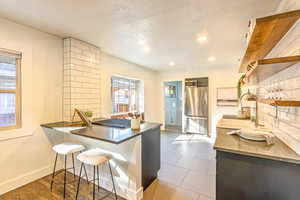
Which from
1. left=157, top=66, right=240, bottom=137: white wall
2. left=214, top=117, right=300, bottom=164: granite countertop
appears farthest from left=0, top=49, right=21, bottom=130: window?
left=157, top=66, right=240, bottom=137: white wall

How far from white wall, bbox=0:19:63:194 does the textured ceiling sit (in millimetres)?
220

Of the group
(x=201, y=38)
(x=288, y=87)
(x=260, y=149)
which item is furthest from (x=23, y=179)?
(x=201, y=38)

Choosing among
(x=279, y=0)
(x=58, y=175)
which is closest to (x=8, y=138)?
(x=58, y=175)

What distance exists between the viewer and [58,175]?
94.6 inches

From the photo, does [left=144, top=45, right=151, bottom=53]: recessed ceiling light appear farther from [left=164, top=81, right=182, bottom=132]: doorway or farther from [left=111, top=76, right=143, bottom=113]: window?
[left=164, top=81, right=182, bottom=132]: doorway

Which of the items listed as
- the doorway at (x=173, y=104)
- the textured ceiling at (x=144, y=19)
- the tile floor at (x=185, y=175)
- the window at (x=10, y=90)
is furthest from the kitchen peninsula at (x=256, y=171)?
the doorway at (x=173, y=104)

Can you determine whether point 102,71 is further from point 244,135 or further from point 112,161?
point 244,135

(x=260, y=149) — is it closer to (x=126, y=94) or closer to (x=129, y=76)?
(x=129, y=76)

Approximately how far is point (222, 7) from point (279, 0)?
57 centimetres

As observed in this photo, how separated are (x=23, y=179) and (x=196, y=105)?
4.84 metres

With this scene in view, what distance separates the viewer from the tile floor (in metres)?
1.94

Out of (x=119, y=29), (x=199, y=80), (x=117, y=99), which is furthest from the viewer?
(x=199, y=80)

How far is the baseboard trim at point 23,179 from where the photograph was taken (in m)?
1.94

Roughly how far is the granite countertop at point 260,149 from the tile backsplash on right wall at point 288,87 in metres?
0.06
